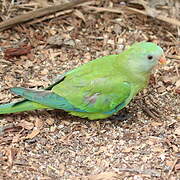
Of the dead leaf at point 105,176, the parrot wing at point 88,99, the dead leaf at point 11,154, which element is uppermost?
the parrot wing at point 88,99

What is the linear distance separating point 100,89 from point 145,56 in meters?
0.53

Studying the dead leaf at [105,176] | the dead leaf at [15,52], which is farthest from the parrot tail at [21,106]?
the dead leaf at [15,52]

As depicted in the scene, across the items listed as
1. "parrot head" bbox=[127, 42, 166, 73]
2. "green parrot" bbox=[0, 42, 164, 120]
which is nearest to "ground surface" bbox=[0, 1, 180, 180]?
"green parrot" bbox=[0, 42, 164, 120]

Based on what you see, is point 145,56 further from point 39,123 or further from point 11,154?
point 11,154

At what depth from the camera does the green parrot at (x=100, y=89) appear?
15.1 feet

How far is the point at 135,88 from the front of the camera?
4.71m

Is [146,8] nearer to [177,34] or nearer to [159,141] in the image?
[177,34]

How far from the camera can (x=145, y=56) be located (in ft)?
15.1

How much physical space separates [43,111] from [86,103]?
1.85 feet

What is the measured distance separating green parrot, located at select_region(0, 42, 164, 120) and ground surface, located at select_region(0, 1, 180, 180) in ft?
0.73

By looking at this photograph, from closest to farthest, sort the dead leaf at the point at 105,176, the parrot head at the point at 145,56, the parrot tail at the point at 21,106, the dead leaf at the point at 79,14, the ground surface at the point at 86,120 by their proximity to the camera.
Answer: the dead leaf at the point at 105,176 < the ground surface at the point at 86,120 < the parrot head at the point at 145,56 < the parrot tail at the point at 21,106 < the dead leaf at the point at 79,14

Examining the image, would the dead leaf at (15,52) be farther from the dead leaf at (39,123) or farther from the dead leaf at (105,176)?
the dead leaf at (105,176)

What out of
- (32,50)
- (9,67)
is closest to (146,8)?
(32,50)

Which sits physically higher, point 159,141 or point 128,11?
point 128,11
